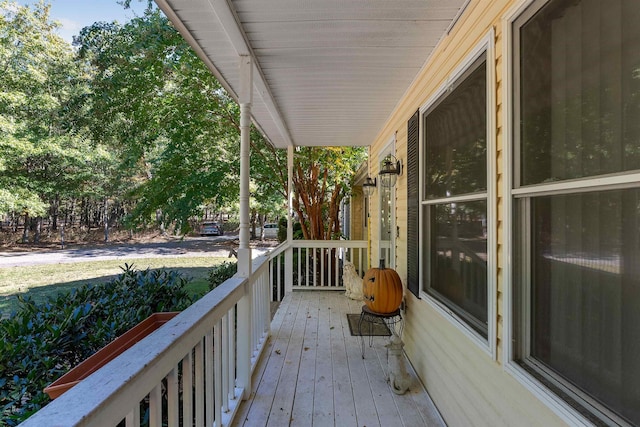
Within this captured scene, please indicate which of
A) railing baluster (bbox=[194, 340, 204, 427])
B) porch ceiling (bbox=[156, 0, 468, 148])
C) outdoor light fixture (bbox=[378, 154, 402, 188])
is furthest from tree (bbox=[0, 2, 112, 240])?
railing baluster (bbox=[194, 340, 204, 427])

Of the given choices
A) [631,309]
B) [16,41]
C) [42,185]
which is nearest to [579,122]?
[631,309]

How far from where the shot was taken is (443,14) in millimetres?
1909

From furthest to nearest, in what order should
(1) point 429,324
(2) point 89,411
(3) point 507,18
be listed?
(1) point 429,324, (3) point 507,18, (2) point 89,411

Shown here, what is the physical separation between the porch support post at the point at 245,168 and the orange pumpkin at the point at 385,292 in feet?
4.00

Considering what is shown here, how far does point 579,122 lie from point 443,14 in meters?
1.26

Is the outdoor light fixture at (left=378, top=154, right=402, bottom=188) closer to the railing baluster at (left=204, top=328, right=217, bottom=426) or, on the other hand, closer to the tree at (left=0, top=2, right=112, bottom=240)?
the railing baluster at (left=204, top=328, right=217, bottom=426)

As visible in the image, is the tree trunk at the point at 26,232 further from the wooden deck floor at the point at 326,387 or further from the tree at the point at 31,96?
the wooden deck floor at the point at 326,387

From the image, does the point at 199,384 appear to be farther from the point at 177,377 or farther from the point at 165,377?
the point at 177,377

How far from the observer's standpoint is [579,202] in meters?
1.02

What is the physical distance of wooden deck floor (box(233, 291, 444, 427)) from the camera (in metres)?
2.15

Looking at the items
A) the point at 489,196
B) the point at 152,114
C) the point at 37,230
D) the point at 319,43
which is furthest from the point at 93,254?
the point at 489,196

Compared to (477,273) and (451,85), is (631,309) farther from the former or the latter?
(451,85)

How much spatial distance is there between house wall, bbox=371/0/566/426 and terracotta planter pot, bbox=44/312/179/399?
1762mm

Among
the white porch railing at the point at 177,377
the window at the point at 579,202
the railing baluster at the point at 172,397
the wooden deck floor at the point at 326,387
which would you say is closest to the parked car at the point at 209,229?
the wooden deck floor at the point at 326,387
